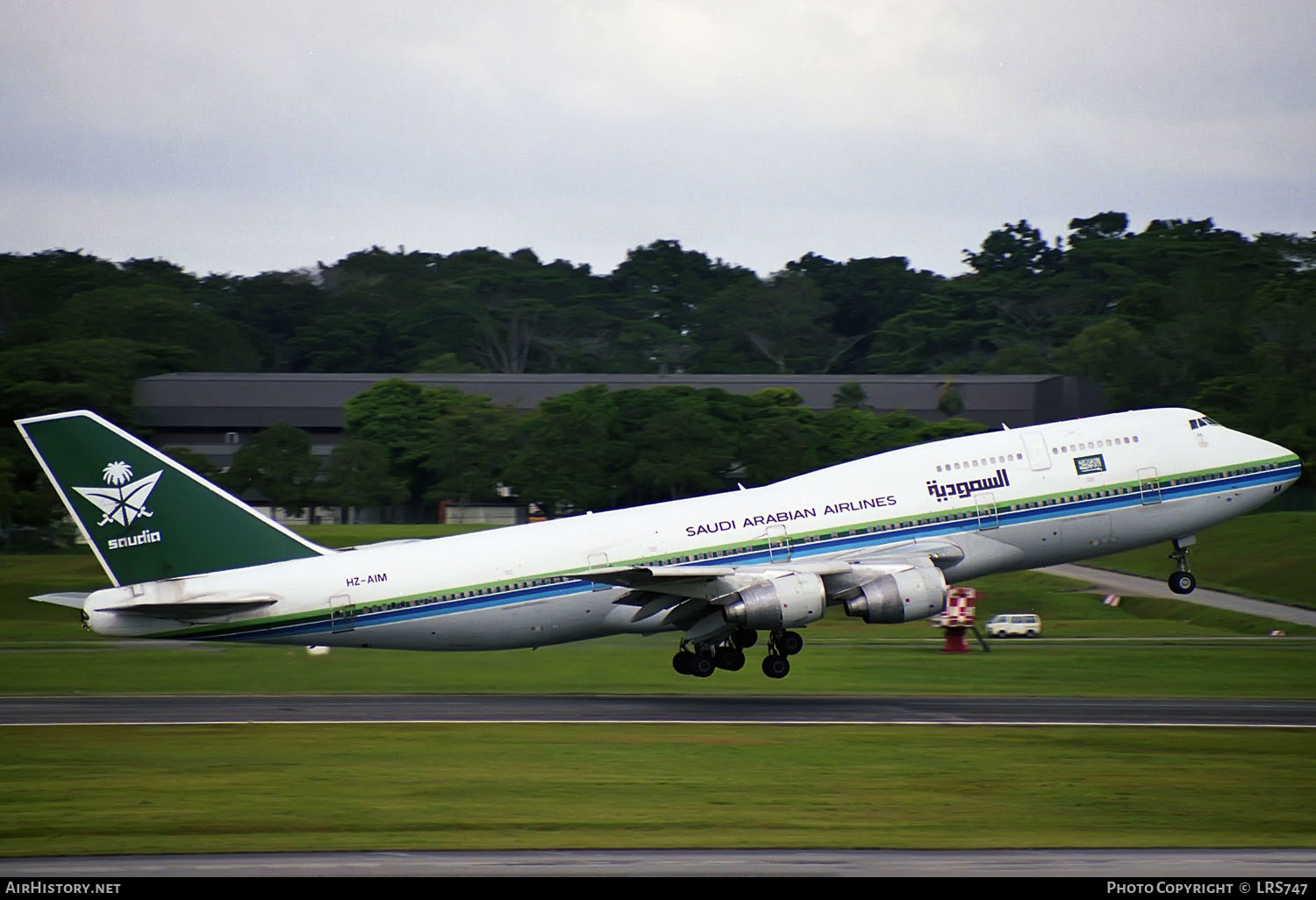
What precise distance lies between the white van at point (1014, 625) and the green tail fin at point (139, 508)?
102 feet

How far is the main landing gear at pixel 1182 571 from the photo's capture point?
40406mm

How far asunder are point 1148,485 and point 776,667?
36.7 feet

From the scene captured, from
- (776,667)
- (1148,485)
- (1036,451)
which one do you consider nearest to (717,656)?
(776,667)

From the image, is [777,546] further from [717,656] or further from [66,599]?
[66,599]

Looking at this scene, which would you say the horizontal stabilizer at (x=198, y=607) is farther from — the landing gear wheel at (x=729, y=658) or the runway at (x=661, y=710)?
the landing gear wheel at (x=729, y=658)

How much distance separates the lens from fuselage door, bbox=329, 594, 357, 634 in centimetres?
3728

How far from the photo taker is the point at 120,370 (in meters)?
97.5

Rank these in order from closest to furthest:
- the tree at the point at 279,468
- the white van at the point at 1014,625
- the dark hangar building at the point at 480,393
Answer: the white van at the point at 1014,625 < the tree at the point at 279,468 < the dark hangar building at the point at 480,393

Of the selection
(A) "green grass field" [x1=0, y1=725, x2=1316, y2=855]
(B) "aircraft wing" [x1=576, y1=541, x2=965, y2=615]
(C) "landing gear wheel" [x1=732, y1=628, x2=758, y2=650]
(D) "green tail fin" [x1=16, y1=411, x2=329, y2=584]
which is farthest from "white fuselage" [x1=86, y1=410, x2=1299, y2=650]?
(A) "green grass field" [x1=0, y1=725, x2=1316, y2=855]

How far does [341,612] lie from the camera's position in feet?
122

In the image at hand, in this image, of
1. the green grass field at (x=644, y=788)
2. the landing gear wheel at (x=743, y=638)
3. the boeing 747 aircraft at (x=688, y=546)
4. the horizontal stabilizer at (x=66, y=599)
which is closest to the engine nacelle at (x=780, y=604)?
the boeing 747 aircraft at (x=688, y=546)

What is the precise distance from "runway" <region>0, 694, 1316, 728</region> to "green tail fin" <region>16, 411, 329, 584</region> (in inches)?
146

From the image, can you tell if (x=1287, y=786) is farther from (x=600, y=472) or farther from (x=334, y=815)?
(x=600, y=472)

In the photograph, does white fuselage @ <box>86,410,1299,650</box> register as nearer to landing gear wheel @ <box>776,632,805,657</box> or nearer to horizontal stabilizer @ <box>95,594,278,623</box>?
horizontal stabilizer @ <box>95,594,278,623</box>
